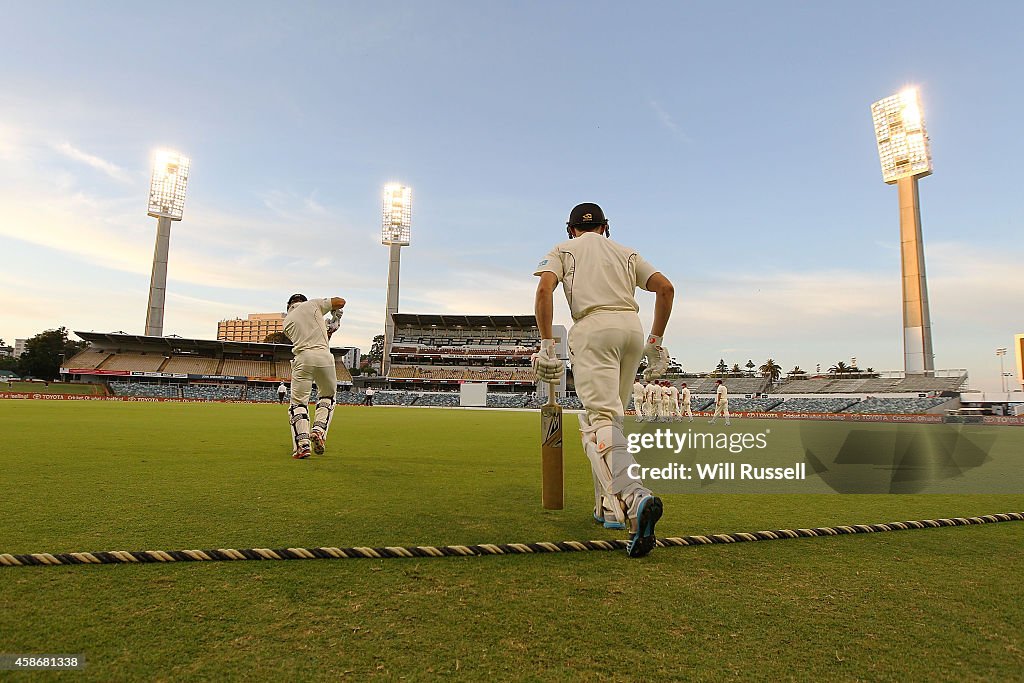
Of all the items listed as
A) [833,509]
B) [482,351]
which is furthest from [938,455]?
[482,351]

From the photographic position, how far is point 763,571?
2.77 metres

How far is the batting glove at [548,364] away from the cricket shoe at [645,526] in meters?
0.99

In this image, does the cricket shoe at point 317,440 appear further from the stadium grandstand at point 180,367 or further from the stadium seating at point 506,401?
the stadium grandstand at point 180,367

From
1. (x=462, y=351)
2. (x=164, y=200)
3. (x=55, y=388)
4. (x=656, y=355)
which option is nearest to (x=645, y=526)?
(x=656, y=355)

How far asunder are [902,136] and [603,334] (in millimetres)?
55679

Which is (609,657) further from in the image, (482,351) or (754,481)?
(482,351)

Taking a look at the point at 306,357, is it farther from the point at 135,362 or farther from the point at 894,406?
the point at 135,362

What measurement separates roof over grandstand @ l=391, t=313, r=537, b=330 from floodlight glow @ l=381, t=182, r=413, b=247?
10927 mm

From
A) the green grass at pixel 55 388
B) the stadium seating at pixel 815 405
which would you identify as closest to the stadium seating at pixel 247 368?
the green grass at pixel 55 388

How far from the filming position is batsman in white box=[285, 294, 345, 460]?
7578mm

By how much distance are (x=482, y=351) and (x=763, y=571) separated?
239 feet

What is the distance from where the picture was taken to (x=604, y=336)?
360 centimetres

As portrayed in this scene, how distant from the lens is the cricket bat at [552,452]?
3.89 m

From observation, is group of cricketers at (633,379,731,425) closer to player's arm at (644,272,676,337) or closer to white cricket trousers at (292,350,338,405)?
white cricket trousers at (292,350,338,405)
